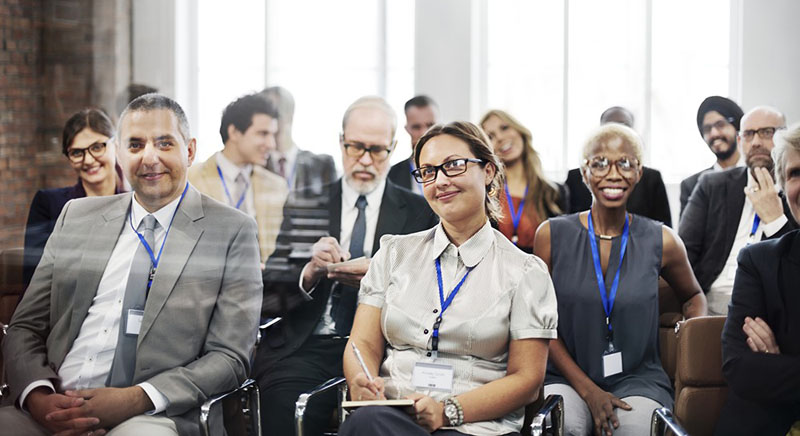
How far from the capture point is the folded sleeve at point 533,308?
206 cm

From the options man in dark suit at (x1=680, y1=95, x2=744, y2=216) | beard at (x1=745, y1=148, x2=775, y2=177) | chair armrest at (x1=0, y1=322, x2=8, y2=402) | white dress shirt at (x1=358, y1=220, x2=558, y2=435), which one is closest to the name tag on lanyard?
white dress shirt at (x1=358, y1=220, x2=558, y2=435)

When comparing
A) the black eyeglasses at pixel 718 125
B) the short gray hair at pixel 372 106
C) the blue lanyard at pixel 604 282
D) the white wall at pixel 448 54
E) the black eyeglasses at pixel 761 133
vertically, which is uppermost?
the white wall at pixel 448 54

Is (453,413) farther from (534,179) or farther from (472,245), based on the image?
(534,179)

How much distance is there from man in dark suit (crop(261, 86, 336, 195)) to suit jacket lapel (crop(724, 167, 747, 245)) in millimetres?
1689

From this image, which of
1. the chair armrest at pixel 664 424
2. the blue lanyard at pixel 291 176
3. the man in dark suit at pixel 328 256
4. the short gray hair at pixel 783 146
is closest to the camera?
the chair armrest at pixel 664 424

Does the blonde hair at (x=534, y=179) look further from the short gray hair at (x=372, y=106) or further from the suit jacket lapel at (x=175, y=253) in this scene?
the suit jacket lapel at (x=175, y=253)

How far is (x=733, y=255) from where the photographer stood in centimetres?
312

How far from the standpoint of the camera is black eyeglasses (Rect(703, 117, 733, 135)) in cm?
331

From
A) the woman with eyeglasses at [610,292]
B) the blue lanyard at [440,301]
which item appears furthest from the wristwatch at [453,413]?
the woman with eyeglasses at [610,292]

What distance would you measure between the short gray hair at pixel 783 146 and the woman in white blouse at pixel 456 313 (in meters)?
0.76

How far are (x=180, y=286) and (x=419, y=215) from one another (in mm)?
983

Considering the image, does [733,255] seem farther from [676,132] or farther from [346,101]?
[346,101]

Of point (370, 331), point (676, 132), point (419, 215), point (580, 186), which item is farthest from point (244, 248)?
point (676, 132)

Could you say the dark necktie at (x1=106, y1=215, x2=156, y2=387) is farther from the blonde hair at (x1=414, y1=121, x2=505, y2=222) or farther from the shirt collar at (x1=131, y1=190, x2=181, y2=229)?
the blonde hair at (x1=414, y1=121, x2=505, y2=222)
